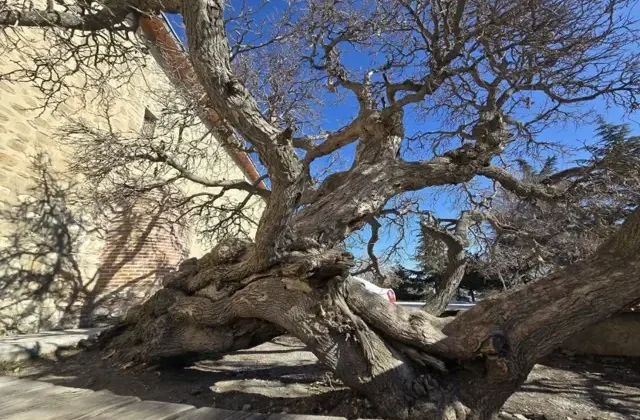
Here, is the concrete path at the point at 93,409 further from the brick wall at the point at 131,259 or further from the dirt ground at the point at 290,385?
the brick wall at the point at 131,259

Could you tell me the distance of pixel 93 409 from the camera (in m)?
1.92

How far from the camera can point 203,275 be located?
12.4ft

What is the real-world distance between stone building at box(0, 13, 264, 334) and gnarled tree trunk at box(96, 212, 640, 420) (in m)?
2.92

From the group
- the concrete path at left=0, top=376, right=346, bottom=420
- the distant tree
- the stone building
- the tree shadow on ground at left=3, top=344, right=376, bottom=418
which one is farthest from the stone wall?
the stone building

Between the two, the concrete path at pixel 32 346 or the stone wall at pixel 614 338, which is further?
the stone wall at pixel 614 338

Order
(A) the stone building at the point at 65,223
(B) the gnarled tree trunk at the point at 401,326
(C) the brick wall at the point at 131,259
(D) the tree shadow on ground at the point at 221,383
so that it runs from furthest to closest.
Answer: (C) the brick wall at the point at 131,259 < (A) the stone building at the point at 65,223 < (D) the tree shadow on ground at the point at 221,383 < (B) the gnarled tree trunk at the point at 401,326

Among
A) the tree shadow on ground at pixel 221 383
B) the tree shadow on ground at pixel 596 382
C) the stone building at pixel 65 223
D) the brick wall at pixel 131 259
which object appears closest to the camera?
the tree shadow on ground at pixel 221 383

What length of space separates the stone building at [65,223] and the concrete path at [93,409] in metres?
3.75

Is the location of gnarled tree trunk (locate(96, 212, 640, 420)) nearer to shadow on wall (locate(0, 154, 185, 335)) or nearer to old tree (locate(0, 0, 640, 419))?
old tree (locate(0, 0, 640, 419))

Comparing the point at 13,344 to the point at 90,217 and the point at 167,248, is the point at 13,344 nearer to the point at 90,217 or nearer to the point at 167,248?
the point at 90,217

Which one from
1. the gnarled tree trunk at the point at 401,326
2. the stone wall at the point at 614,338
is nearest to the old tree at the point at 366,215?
the gnarled tree trunk at the point at 401,326

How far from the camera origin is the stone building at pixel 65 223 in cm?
511

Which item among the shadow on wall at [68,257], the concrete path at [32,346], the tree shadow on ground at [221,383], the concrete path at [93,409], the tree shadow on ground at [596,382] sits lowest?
the tree shadow on ground at [596,382]

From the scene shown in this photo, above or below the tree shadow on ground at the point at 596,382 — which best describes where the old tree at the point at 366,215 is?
above
